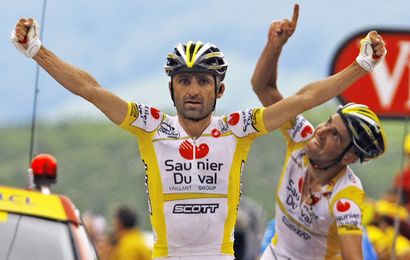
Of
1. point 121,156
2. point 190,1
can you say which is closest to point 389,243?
A: point 190,1

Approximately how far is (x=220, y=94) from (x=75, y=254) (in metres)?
1.21

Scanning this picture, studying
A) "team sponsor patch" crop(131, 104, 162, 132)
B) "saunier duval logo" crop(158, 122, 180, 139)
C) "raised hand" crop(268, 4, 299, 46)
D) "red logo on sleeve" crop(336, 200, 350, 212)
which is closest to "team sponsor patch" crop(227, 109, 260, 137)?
"saunier duval logo" crop(158, 122, 180, 139)

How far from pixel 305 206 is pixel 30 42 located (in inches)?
97.3

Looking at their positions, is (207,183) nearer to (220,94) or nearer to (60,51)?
(220,94)

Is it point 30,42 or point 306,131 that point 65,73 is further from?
point 306,131

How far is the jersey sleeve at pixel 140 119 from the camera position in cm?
934

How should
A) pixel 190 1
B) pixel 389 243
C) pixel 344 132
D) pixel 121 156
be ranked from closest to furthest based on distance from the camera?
pixel 344 132, pixel 389 243, pixel 190 1, pixel 121 156

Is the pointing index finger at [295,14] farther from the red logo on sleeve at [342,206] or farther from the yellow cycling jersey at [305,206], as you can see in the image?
the red logo on sleeve at [342,206]

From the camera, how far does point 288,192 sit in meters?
10.9

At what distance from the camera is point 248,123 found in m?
9.42

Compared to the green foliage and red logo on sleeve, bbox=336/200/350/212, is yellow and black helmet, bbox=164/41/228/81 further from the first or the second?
the green foliage

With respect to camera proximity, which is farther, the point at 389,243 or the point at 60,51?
the point at 60,51

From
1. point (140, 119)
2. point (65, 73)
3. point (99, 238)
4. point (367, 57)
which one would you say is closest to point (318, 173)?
point (367, 57)

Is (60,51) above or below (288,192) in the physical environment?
above
